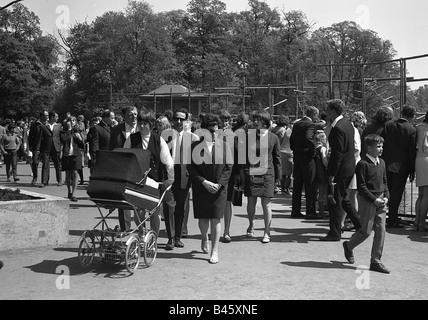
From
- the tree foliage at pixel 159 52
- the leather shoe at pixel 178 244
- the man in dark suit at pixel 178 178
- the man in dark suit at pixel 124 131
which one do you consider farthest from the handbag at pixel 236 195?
the tree foliage at pixel 159 52

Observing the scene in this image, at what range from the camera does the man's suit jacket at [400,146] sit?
970 centimetres

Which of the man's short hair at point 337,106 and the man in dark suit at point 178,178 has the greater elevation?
the man's short hair at point 337,106

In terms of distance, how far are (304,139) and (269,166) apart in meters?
2.25

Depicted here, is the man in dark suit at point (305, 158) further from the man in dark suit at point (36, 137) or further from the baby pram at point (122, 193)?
the man in dark suit at point (36, 137)

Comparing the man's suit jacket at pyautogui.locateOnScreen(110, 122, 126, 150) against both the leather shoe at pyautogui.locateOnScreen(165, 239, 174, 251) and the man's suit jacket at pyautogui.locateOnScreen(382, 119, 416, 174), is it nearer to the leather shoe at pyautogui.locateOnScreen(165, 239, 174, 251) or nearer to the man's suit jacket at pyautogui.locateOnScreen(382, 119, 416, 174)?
the leather shoe at pyautogui.locateOnScreen(165, 239, 174, 251)

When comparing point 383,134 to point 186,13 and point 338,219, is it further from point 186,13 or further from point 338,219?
point 186,13

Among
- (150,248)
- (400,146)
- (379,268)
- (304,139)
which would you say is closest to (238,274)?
(150,248)

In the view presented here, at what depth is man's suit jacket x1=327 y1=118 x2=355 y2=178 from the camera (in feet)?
27.0

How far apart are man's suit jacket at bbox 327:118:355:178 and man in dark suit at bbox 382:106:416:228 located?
1.70 m

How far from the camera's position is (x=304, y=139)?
10.9 meters

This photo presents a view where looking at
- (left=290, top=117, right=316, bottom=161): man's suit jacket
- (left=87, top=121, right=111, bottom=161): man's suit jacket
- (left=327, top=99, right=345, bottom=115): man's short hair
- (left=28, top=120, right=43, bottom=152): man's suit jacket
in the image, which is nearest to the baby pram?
(left=327, top=99, right=345, bottom=115): man's short hair

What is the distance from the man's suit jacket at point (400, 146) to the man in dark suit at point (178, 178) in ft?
11.7
